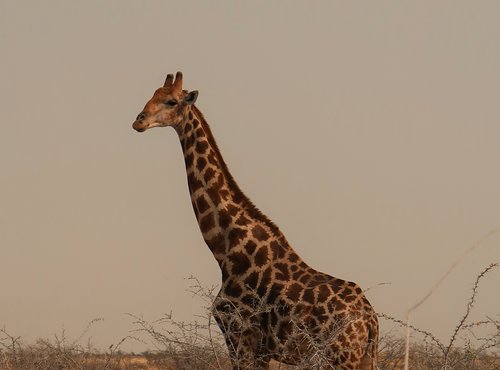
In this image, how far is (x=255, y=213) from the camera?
1010 cm

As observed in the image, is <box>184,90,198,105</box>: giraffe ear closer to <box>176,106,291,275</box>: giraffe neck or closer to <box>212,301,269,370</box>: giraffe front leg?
<box>176,106,291,275</box>: giraffe neck

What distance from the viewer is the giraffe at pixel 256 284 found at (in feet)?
29.5

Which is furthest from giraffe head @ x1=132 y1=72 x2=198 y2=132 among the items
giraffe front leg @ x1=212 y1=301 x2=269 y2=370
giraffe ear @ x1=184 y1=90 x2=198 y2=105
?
giraffe front leg @ x1=212 y1=301 x2=269 y2=370

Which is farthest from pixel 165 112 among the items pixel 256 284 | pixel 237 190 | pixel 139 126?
pixel 256 284

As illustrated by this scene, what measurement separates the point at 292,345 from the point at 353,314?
0.69 m

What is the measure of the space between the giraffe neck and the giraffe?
0.04 feet

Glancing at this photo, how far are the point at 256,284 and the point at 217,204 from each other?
1122 mm

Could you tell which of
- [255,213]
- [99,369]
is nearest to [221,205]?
[255,213]

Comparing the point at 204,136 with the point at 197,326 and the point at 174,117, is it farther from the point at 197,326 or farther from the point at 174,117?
the point at 197,326

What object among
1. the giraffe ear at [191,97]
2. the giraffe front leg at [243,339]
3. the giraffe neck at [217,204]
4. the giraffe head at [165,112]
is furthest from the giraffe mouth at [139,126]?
the giraffe front leg at [243,339]

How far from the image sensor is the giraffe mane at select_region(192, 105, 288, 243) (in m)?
9.99

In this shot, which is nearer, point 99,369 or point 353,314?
point 353,314

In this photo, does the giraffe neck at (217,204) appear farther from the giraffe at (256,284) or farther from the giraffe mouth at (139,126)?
the giraffe mouth at (139,126)

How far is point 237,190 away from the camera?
10.2 meters
